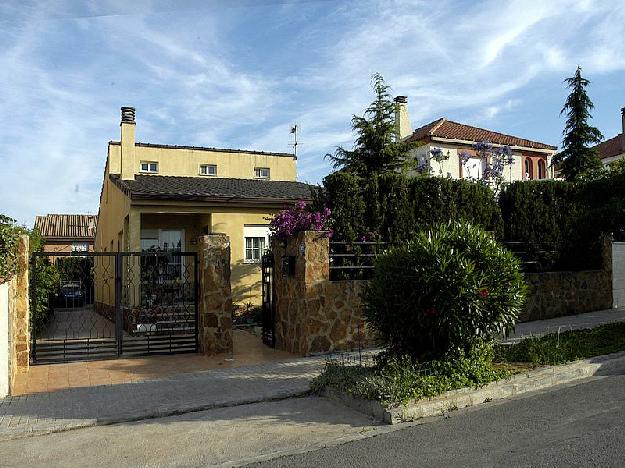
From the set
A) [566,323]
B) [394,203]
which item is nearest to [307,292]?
[394,203]

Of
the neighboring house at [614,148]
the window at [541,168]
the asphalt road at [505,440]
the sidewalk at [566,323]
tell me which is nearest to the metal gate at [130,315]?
the asphalt road at [505,440]

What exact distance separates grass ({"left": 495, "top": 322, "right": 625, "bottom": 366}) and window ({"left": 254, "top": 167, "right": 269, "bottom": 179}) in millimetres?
16972

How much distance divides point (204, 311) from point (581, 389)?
6.66m

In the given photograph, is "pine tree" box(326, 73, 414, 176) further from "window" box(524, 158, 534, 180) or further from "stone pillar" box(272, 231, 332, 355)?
"window" box(524, 158, 534, 180)

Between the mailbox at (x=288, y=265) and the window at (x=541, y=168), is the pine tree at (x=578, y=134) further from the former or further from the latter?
the mailbox at (x=288, y=265)

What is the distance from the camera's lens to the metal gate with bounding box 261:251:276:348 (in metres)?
11.8

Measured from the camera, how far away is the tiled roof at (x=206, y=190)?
49.9ft

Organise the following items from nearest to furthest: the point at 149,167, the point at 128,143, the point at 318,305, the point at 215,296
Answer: the point at 318,305
the point at 215,296
the point at 128,143
the point at 149,167

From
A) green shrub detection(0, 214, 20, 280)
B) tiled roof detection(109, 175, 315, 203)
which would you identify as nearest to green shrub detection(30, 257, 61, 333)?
tiled roof detection(109, 175, 315, 203)

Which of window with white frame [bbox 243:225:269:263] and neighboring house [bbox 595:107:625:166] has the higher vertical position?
neighboring house [bbox 595:107:625:166]

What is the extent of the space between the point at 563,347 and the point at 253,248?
32.3 ft

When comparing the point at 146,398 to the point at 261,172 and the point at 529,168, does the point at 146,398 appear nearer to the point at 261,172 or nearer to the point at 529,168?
the point at 261,172

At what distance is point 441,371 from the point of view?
7.03m

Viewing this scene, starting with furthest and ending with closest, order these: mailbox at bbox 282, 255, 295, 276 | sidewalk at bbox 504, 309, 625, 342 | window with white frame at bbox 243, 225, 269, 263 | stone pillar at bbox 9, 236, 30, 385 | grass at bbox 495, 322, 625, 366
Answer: window with white frame at bbox 243, 225, 269, 263
sidewalk at bbox 504, 309, 625, 342
mailbox at bbox 282, 255, 295, 276
stone pillar at bbox 9, 236, 30, 385
grass at bbox 495, 322, 625, 366
